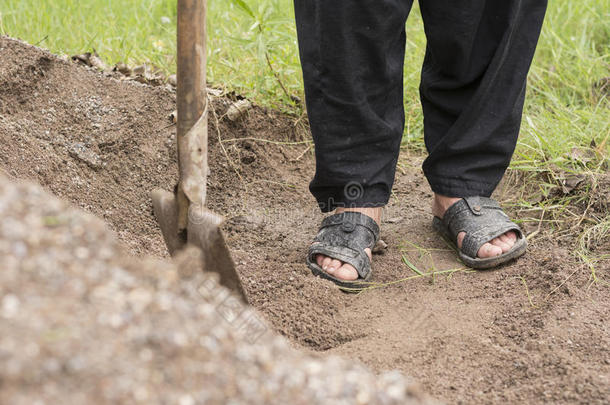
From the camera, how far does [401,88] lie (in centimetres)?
202

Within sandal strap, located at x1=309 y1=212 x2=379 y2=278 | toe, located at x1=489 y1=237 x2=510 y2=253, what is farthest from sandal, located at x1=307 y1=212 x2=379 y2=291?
toe, located at x1=489 y1=237 x2=510 y2=253

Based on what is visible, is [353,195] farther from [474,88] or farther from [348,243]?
[474,88]

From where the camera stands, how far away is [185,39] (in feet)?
4.85

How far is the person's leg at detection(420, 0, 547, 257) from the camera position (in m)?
1.92

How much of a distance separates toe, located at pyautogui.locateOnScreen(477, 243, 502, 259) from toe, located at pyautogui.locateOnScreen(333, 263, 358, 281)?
1.39ft

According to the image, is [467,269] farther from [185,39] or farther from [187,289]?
[187,289]

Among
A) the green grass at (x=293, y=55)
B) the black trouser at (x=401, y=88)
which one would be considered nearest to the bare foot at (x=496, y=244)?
the black trouser at (x=401, y=88)

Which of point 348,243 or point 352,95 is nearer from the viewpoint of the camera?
point 352,95

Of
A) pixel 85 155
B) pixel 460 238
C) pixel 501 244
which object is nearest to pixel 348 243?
pixel 460 238

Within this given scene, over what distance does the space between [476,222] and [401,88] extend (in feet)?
1.67

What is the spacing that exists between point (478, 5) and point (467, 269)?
0.83m

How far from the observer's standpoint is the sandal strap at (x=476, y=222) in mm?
2027

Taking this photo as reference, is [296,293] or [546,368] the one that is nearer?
[546,368]

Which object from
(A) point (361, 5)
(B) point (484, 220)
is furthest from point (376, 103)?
(B) point (484, 220)
